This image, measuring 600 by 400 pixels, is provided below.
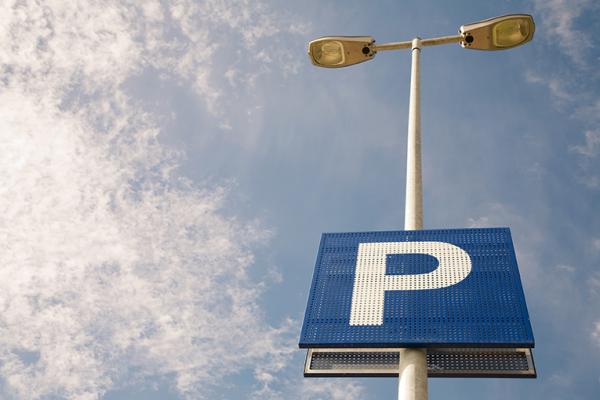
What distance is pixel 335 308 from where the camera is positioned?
12547 mm

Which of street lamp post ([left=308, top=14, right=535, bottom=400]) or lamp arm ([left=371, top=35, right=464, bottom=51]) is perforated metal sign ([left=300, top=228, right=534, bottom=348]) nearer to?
street lamp post ([left=308, top=14, right=535, bottom=400])

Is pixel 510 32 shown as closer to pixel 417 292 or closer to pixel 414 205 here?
pixel 414 205

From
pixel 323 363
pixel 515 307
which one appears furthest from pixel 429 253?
pixel 323 363

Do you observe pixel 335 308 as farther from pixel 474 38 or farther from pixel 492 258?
pixel 474 38

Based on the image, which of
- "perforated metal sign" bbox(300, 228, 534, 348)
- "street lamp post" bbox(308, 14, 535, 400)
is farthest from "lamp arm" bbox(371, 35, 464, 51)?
"perforated metal sign" bbox(300, 228, 534, 348)

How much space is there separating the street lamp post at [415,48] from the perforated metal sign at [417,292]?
84cm

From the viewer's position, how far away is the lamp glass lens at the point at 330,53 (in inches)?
648

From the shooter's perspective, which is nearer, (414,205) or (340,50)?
(414,205)

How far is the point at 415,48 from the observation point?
1647 cm

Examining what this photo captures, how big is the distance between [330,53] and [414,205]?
17.7ft

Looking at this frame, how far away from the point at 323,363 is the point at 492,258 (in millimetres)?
4027

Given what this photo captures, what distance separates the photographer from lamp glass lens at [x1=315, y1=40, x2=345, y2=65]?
16461 millimetres

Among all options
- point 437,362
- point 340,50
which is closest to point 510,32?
point 340,50

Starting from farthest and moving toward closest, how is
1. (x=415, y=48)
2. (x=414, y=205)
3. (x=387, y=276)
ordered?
(x=415, y=48) < (x=414, y=205) < (x=387, y=276)
